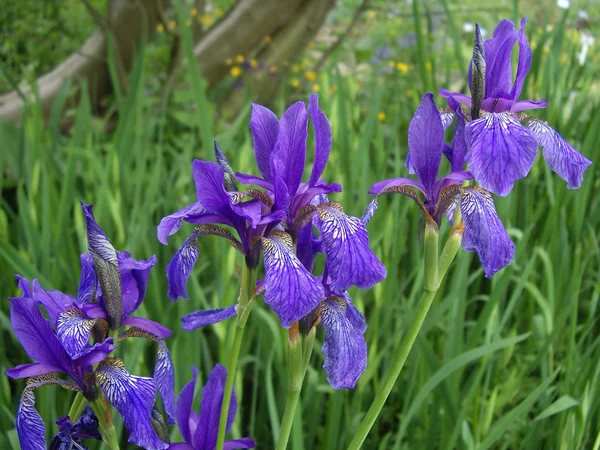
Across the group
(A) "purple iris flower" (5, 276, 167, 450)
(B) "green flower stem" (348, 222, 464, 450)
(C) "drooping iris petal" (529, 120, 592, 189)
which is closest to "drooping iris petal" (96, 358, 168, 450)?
(A) "purple iris flower" (5, 276, 167, 450)

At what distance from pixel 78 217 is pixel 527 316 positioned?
4.22ft

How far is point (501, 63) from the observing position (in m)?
0.92

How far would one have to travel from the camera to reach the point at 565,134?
239 centimetres

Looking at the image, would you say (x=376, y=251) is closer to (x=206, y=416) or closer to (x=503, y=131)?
(x=206, y=416)

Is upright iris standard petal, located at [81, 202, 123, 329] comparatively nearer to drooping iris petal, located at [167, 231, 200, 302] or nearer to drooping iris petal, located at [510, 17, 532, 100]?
drooping iris petal, located at [167, 231, 200, 302]

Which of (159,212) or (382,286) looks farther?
(159,212)

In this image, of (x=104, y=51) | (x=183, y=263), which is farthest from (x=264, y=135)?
(x=104, y=51)

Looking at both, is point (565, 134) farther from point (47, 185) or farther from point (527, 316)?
point (47, 185)

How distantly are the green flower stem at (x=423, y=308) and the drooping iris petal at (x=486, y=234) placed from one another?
0.15 feet

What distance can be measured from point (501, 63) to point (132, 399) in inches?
23.3

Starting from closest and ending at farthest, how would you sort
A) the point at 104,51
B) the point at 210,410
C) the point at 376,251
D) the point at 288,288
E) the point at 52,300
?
the point at 288,288, the point at 52,300, the point at 210,410, the point at 376,251, the point at 104,51

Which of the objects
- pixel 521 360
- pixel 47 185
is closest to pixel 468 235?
pixel 521 360

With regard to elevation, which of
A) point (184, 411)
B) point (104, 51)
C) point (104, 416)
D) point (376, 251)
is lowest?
point (376, 251)

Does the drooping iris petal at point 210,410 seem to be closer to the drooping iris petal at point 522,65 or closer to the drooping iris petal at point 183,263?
the drooping iris petal at point 183,263
